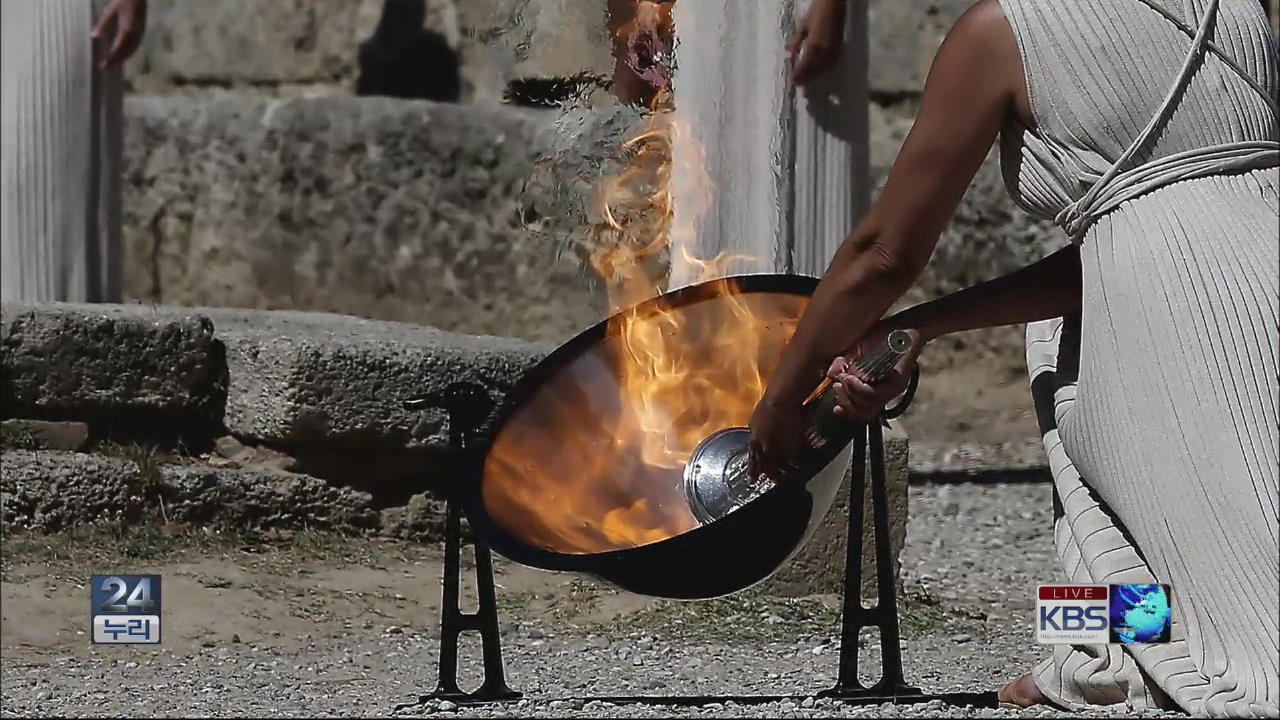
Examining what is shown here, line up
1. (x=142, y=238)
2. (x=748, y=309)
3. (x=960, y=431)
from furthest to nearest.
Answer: (x=142, y=238), (x=960, y=431), (x=748, y=309)

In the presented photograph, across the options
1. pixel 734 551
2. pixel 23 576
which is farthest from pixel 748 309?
pixel 23 576

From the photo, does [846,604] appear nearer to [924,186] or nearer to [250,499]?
[924,186]

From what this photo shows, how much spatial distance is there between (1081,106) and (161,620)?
2481 mm

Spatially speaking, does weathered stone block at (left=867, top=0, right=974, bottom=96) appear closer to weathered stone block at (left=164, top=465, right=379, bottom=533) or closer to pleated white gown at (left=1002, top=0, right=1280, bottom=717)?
weathered stone block at (left=164, top=465, right=379, bottom=533)

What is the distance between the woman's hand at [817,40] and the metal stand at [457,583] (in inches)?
64.9

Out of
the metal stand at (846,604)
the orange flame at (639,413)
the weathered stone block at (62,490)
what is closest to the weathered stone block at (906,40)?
the weathered stone block at (62,490)

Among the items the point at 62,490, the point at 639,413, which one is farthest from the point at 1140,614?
the point at 62,490

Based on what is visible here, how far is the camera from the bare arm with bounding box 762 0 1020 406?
2883 millimetres

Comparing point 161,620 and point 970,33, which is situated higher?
point 970,33

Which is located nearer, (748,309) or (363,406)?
(748,309)

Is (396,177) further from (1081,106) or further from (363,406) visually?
(1081,106)

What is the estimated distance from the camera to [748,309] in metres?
3.55

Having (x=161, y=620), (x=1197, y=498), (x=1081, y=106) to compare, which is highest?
(x=1081, y=106)

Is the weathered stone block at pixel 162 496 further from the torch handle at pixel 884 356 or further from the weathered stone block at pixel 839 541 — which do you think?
the torch handle at pixel 884 356
